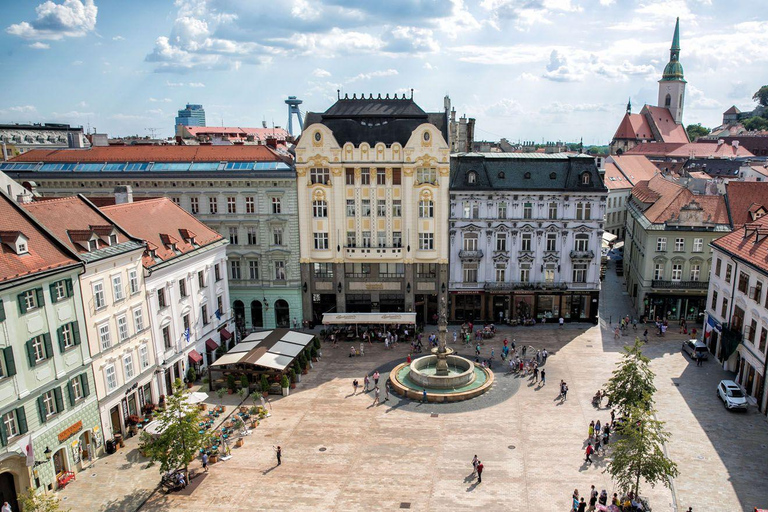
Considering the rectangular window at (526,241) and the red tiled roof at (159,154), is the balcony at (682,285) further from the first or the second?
the red tiled roof at (159,154)

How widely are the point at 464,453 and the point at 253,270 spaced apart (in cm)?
3636

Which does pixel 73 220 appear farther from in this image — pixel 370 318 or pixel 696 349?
pixel 696 349

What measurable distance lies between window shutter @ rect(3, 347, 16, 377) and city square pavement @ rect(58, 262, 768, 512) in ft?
29.7

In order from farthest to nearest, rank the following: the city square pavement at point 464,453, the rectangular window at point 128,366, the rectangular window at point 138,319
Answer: the rectangular window at point 138,319
the rectangular window at point 128,366
the city square pavement at point 464,453

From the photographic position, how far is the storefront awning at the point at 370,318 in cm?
6341

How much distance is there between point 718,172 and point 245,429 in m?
116

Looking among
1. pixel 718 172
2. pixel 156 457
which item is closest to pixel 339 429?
pixel 156 457

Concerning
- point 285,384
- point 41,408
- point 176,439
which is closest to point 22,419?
point 41,408

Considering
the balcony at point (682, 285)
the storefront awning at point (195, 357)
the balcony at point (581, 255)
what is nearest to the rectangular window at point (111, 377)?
the storefront awning at point (195, 357)

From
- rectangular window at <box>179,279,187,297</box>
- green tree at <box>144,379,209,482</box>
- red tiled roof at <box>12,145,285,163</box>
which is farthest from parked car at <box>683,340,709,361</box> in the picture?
rectangular window at <box>179,279,187,297</box>

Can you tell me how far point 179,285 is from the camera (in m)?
51.8

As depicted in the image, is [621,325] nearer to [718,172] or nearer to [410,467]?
[410,467]

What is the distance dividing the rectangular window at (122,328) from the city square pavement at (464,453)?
375 inches

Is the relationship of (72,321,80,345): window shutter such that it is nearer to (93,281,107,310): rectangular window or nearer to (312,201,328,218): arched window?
(93,281,107,310): rectangular window
